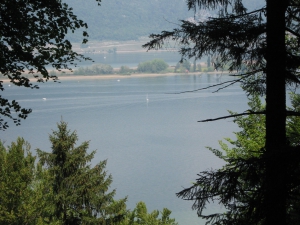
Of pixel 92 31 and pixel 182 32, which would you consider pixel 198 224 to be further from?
pixel 92 31

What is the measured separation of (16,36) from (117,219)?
7.54 m

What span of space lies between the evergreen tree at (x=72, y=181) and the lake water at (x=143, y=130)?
1179 centimetres

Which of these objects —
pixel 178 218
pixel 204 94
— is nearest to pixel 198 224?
pixel 178 218

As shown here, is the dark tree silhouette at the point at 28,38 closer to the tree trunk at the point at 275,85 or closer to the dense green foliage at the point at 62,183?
the tree trunk at the point at 275,85

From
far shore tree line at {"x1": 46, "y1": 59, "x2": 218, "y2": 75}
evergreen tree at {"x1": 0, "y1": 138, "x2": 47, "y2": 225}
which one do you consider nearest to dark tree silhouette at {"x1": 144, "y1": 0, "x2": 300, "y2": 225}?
evergreen tree at {"x1": 0, "y1": 138, "x2": 47, "y2": 225}

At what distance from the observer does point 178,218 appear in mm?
20844

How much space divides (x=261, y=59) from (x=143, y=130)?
3431 cm

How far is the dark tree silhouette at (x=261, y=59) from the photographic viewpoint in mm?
2033

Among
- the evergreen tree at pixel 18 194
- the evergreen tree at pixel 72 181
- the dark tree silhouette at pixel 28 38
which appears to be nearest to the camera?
the dark tree silhouette at pixel 28 38

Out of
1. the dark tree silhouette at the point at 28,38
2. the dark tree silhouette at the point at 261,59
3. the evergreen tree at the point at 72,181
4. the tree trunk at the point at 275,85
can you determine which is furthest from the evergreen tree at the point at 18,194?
the tree trunk at the point at 275,85

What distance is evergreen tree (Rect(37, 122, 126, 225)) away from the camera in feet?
29.1

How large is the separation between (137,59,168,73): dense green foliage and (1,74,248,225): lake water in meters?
3.21

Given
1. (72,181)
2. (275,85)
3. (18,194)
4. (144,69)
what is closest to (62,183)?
(72,181)

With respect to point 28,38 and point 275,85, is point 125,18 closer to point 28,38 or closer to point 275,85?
point 28,38
